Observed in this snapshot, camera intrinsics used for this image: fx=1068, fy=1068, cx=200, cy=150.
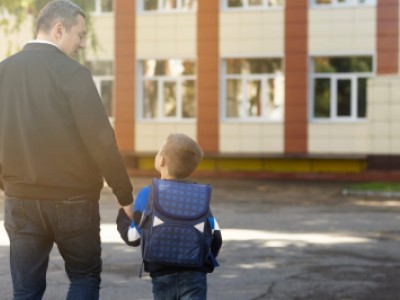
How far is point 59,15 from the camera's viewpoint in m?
5.23

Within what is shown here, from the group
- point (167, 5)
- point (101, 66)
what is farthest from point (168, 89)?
point (167, 5)

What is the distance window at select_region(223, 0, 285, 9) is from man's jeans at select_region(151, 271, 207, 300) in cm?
2735

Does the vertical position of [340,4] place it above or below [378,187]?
above

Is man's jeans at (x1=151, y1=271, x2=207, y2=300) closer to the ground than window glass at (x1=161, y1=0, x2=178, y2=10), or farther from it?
closer to the ground

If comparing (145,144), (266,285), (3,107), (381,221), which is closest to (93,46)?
(145,144)

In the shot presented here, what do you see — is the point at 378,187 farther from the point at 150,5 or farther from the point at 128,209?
the point at 128,209

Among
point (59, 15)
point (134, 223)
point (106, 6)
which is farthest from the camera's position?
point (106, 6)

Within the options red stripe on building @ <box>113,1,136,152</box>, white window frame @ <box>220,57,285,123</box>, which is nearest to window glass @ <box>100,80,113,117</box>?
red stripe on building @ <box>113,1,136,152</box>

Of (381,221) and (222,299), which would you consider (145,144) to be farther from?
(222,299)

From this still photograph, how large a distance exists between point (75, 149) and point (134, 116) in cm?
2877

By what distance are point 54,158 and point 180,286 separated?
877 millimetres

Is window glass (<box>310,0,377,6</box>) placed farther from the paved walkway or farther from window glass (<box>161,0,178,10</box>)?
the paved walkway

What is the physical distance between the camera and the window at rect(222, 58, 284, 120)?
32.5 meters

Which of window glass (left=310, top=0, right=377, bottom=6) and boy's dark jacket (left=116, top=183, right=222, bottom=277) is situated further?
window glass (left=310, top=0, right=377, bottom=6)
